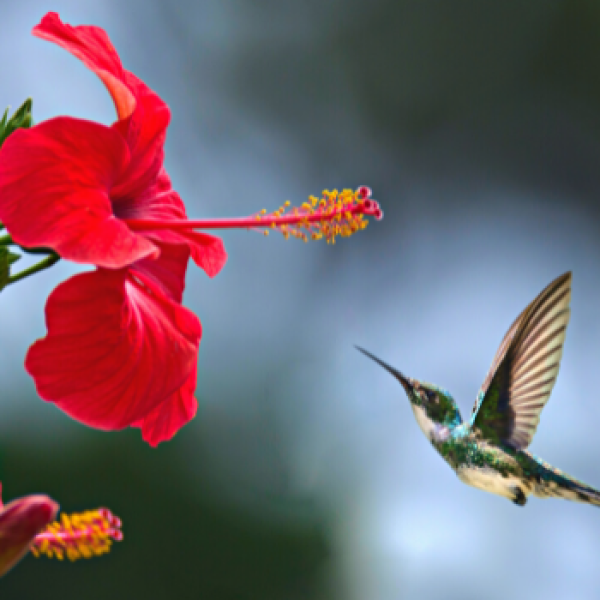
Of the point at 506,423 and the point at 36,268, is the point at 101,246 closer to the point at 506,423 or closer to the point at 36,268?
the point at 36,268

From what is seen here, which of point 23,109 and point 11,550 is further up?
point 23,109

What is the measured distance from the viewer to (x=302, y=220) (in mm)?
732

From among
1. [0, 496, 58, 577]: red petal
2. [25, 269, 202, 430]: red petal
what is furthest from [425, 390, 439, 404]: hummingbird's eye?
[0, 496, 58, 577]: red petal

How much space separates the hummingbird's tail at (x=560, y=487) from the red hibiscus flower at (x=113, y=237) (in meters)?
0.97

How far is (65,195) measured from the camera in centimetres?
60

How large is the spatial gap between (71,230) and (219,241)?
261 millimetres

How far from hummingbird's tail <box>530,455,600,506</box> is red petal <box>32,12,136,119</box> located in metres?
1.20

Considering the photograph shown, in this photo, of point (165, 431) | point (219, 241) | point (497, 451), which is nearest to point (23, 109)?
point (219, 241)

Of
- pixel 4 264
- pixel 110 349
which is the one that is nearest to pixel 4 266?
pixel 4 264

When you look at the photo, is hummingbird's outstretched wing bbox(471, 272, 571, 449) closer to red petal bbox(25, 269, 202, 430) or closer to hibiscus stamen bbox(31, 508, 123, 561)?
red petal bbox(25, 269, 202, 430)

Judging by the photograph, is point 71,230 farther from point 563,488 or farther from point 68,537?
point 563,488

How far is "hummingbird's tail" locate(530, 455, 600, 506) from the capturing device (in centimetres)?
141

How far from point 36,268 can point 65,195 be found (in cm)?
7

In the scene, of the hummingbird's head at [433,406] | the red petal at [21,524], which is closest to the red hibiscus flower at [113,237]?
the red petal at [21,524]
